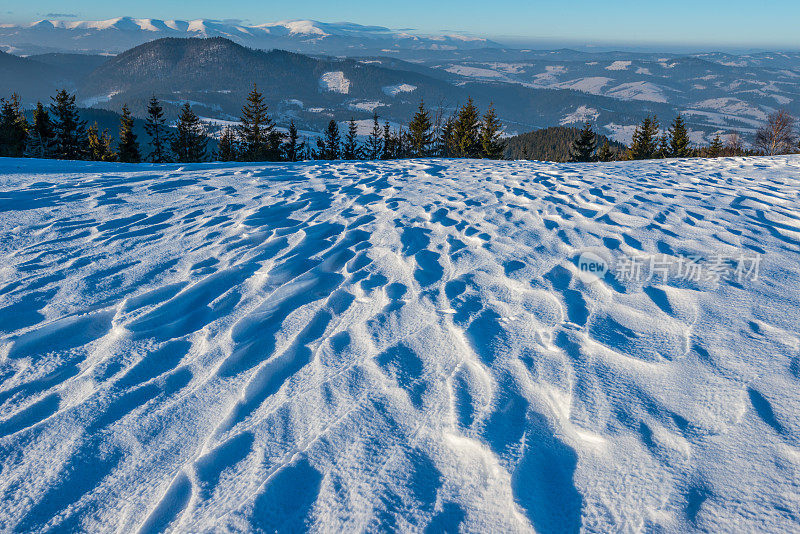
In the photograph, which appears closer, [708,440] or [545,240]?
[708,440]

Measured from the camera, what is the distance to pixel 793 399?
5.92 feet

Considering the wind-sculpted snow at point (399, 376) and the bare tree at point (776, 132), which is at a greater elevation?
the wind-sculpted snow at point (399, 376)

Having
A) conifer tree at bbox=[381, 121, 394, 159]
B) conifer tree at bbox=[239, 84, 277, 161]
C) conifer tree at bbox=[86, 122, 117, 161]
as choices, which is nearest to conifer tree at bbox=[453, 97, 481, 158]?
conifer tree at bbox=[381, 121, 394, 159]

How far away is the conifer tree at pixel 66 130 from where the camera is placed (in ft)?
128

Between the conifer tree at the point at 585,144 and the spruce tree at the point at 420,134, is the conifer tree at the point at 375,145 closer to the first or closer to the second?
the spruce tree at the point at 420,134

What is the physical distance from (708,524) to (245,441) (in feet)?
5.43

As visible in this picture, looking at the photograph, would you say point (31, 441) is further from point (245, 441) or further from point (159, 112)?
point (159, 112)

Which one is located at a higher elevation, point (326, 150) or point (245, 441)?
point (245, 441)

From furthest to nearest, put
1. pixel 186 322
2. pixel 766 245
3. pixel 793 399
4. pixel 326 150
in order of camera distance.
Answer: pixel 326 150 < pixel 766 245 < pixel 186 322 < pixel 793 399

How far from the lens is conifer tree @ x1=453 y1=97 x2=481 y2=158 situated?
40.9 metres

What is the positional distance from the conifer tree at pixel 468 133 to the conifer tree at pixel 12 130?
1565 inches

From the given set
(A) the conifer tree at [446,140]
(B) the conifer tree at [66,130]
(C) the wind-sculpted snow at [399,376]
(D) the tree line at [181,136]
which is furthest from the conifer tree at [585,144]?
(B) the conifer tree at [66,130]

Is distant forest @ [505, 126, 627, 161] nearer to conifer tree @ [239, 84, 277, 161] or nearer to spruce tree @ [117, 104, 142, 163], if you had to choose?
conifer tree @ [239, 84, 277, 161]

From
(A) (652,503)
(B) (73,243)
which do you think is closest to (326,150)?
(B) (73,243)
